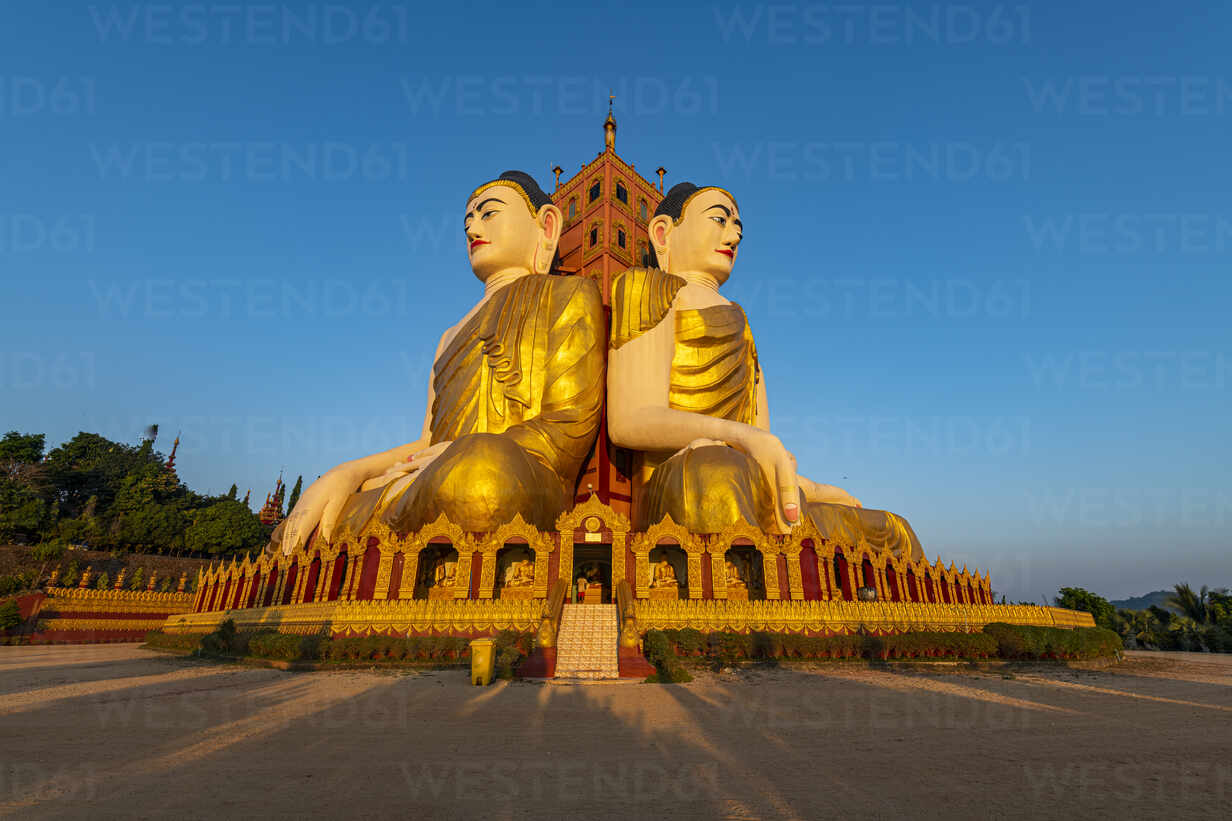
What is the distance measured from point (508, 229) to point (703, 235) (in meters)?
5.88

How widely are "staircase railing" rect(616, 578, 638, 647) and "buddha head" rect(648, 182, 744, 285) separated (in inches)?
415

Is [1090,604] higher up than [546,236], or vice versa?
[546,236]

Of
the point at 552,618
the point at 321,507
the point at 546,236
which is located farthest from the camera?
the point at 546,236

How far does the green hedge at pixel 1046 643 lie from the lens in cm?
1098

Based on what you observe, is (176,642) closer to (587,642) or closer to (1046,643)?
(587,642)

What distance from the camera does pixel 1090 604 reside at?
2630 centimetres

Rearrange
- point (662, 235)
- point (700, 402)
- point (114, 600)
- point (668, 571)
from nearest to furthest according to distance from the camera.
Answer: point (668, 571) < point (700, 402) < point (662, 235) < point (114, 600)

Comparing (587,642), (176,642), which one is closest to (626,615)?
(587,642)

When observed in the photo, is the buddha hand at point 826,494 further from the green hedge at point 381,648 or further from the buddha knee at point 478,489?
the green hedge at point 381,648

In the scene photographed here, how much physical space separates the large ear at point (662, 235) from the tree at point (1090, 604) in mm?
20290

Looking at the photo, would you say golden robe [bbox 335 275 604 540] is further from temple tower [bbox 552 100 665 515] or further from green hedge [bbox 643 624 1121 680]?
temple tower [bbox 552 100 665 515]

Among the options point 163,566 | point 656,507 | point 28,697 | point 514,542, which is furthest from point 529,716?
point 163,566

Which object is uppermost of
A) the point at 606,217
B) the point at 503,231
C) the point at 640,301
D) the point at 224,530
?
the point at 606,217

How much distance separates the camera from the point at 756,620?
1082cm
